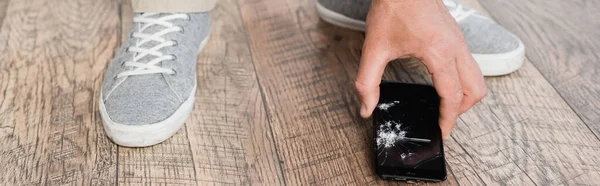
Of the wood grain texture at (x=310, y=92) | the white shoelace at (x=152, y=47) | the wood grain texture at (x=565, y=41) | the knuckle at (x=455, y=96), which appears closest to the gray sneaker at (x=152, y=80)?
the white shoelace at (x=152, y=47)

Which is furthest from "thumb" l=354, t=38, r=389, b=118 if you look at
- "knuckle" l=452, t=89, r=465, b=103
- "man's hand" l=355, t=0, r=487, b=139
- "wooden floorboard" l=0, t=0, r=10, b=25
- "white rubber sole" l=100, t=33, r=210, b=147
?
"wooden floorboard" l=0, t=0, r=10, b=25

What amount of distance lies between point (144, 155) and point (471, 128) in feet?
1.65

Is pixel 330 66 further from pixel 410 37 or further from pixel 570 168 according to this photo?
pixel 570 168

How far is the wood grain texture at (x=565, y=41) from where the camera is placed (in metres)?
0.99

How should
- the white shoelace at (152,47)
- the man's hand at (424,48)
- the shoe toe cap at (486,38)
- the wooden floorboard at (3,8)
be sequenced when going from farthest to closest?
1. the wooden floorboard at (3,8)
2. the shoe toe cap at (486,38)
3. the white shoelace at (152,47)
4. the man's hand at (424,48)

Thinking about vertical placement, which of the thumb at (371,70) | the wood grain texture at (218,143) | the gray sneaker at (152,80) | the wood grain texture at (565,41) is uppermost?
the thumb at (371,70)

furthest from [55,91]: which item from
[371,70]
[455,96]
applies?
[455,96]

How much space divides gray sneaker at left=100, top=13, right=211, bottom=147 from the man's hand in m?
0.29

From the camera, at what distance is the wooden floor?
0.84 m

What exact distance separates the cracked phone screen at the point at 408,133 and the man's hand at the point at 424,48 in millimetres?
54

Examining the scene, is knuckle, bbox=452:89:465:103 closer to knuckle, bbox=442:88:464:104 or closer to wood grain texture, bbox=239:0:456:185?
knuckle, bbox=442:88:464:104

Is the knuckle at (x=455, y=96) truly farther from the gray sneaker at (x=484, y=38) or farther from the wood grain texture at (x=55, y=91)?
the wood grain texture at (x=55, y=91)

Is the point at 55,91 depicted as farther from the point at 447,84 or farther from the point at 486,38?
the point at 486,38

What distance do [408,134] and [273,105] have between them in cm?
23
